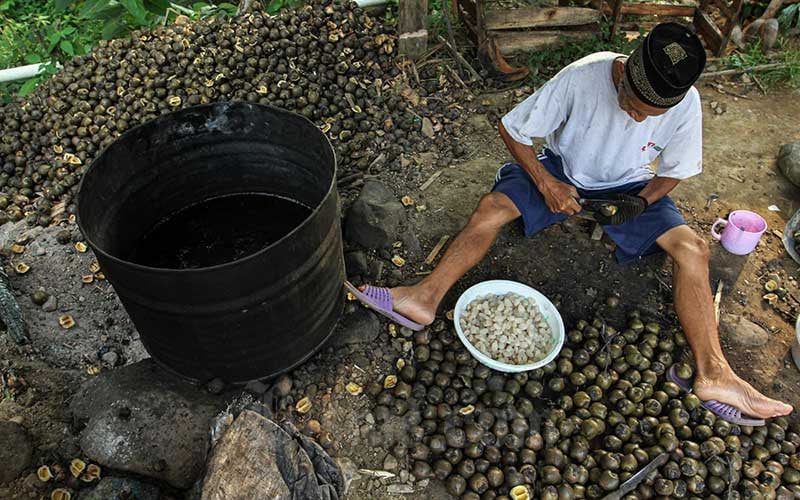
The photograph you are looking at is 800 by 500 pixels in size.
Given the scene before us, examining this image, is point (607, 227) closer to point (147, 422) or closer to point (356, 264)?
point (356, 264)

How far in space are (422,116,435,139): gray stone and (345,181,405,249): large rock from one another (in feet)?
3.10

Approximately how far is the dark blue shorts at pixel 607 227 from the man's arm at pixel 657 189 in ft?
0.25

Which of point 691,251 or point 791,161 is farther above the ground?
point 691,251

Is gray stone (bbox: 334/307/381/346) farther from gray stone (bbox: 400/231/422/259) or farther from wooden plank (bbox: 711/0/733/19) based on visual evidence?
wooden plank (bbox: 711/0/733/19)

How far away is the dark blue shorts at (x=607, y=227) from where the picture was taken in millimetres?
3377

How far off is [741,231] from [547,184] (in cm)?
144

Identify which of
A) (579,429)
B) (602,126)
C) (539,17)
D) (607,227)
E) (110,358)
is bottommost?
(579,429)

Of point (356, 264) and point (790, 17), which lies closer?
point (356, 264)

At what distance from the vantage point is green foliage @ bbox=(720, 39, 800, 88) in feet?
17.6

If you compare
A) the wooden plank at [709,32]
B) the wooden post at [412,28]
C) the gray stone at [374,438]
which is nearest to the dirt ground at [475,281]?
the gray stone at [374,438]

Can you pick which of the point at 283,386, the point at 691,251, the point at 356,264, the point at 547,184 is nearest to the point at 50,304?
the point at 283,386

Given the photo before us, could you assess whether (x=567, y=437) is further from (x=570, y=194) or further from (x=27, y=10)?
(x=27, y=10)

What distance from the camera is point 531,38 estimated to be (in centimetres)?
520

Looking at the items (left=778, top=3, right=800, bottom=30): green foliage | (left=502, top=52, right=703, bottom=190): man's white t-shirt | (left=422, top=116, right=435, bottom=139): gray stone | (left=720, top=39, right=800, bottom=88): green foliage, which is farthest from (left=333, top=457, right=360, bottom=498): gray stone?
(left=778, top=3, right=800, bottom=30): green foliage
